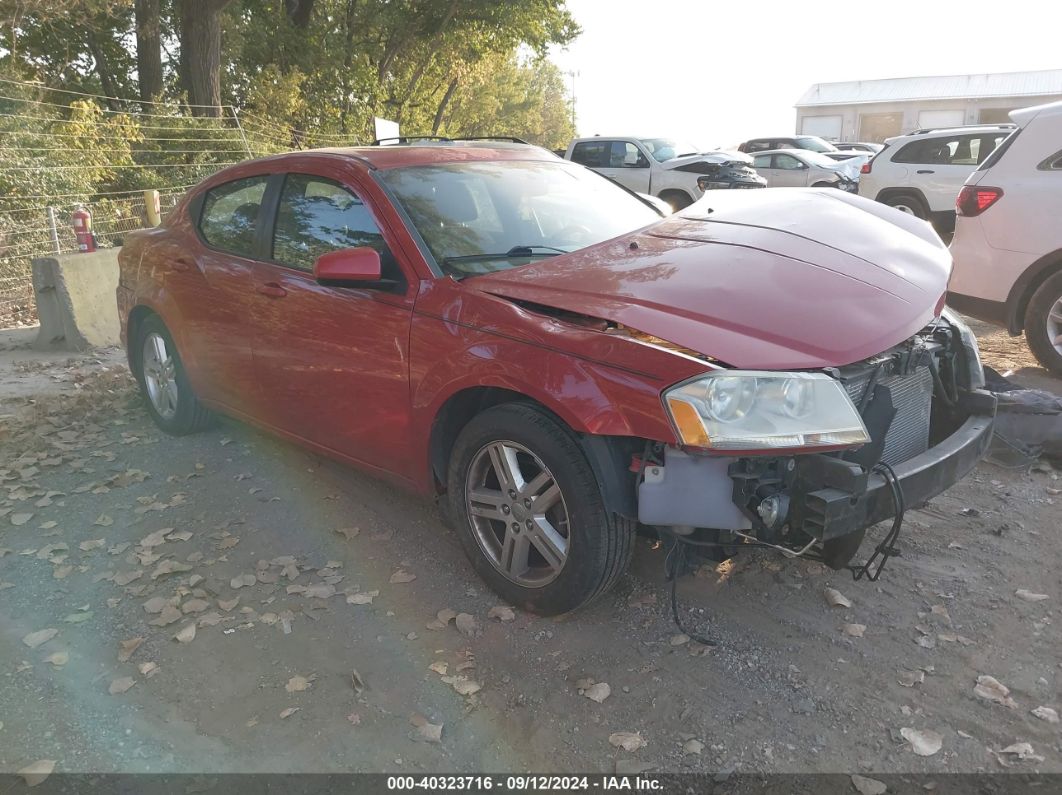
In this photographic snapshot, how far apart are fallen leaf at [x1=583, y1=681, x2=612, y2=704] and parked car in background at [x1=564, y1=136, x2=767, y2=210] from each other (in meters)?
13.3

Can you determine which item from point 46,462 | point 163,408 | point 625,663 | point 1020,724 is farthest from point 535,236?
point 46,462

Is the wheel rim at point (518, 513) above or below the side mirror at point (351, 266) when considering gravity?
below

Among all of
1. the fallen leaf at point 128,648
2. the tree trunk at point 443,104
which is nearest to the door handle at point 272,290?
the fallen leaf at point 128,648

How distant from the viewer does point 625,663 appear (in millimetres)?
→ 2924

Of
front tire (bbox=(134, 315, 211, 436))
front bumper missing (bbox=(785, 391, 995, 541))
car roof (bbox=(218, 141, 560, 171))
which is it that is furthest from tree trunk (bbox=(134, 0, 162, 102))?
front bumper missing (bbox=(785, 391, 995, 541))

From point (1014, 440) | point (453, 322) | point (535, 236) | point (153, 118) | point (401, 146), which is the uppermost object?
point (153, 118)

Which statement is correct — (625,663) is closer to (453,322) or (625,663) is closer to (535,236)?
(453,322)

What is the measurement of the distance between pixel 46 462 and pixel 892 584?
480 centimetres

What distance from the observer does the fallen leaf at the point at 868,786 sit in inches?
91.0

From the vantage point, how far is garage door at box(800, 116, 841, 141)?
2034 inches

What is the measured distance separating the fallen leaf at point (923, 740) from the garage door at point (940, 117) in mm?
52652

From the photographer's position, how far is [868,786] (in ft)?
7.63

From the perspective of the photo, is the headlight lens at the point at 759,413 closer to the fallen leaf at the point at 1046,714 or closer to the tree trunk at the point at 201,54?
the fallen leaf at the point at 1046,714

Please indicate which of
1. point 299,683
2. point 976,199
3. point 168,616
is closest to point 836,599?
point 299,683
